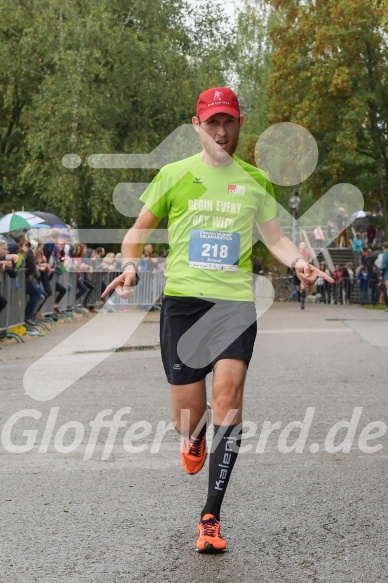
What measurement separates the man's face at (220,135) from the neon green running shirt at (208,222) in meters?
0.08

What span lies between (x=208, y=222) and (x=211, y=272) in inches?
8.9

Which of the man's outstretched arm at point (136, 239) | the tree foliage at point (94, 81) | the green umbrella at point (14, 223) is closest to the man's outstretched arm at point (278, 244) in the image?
the man's outstretched arm at point (136, 239)

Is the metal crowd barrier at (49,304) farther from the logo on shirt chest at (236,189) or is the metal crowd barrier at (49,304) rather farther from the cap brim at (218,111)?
the cap brim at (218,111)

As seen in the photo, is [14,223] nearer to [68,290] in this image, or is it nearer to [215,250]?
[68,290]

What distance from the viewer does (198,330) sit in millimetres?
5531

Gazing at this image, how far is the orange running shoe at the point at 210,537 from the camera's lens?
4.94 meters

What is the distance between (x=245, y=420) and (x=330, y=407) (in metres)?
1.04

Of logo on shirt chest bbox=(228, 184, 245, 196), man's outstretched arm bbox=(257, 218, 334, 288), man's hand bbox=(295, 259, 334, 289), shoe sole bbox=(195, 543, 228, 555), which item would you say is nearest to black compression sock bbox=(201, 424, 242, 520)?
shoe sole bbox=(195, 543, 228, 555)

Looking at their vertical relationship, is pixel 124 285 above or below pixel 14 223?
above

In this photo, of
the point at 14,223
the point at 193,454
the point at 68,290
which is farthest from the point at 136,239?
the point at 68,290

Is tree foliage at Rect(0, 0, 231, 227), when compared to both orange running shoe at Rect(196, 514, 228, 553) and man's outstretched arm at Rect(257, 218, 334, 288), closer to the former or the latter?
man's outstretched arm at Rect(257, 218, 334, 288)

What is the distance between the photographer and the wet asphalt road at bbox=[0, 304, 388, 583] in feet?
15.5

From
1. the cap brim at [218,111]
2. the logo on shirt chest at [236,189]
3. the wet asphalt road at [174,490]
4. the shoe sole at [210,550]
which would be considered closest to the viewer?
the wet asphalt road at [174,490]

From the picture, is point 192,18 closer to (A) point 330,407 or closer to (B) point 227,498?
(A) point 330,407
